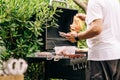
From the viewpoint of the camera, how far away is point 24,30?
10.2 ft

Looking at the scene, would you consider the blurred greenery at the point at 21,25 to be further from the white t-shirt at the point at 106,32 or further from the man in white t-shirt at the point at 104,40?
the white t-shirt at the point at 106,32

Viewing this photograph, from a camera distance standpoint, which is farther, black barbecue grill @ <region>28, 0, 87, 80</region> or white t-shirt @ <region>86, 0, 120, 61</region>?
black barbecue grill @ <region>28, 0, 87, 80</region>

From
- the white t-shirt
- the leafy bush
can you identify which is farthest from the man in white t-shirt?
the leafy bush

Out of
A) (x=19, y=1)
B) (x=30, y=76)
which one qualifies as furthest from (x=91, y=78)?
(x=30, y=76)

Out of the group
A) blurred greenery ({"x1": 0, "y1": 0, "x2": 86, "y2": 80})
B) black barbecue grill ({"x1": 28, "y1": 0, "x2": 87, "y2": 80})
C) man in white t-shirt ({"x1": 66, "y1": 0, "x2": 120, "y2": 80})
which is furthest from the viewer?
black barbecue grill ({"x1": 28, "y1": 0, "x2": 87, "y2": 80})

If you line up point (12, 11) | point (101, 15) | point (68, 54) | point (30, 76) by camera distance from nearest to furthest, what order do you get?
point (101, 15), point (12, 11), point (68, 54), point (30, 76)

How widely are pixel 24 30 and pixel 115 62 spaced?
89cm

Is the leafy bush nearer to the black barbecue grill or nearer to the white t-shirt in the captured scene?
the black barbecue grill

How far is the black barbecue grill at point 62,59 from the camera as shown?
338cm

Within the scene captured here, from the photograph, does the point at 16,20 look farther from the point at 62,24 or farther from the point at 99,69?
the point at 62,24

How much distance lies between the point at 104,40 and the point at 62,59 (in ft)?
2.35

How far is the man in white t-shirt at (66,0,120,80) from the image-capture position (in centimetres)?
269

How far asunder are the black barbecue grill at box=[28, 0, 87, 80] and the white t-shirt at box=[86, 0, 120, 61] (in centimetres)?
58

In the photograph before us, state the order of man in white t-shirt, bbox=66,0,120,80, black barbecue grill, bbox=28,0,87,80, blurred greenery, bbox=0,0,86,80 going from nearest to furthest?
man in white t-shirt, bbox=66,0,120,80, blurred greenery, bbox=0,0,86,80, black barbecue grill, bbox=28,0,87,80
